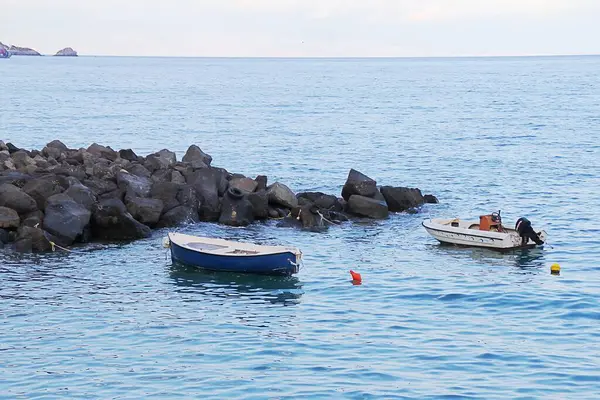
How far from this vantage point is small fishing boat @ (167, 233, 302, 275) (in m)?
35.1

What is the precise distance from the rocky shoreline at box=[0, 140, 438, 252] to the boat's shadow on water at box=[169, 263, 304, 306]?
16.8 ft

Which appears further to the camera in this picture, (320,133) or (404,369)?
(320,133)

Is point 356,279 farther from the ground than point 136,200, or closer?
closer

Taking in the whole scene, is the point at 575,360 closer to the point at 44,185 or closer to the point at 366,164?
the point at 44,185

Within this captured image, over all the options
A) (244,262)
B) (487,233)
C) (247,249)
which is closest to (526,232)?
(487,233)

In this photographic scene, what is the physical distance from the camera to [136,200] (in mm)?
41875

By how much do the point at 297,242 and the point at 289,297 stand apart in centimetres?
833

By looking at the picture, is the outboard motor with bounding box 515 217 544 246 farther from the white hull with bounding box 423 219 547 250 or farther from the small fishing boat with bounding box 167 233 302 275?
the small fishing boat with bounding box 167 233 302 275

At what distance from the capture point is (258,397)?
77.7 feet

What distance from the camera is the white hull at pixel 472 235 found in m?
39.6

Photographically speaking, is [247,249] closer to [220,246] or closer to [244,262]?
[220,246]

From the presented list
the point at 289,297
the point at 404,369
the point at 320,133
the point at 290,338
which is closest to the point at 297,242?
the point at 289,297

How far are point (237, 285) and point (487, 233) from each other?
11275mm

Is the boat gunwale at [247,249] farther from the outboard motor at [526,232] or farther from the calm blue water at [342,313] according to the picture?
the outboard motor at [526,232]
